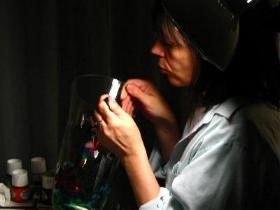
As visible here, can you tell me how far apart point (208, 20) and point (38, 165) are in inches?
34.1

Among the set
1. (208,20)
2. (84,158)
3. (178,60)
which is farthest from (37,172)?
(208,20)

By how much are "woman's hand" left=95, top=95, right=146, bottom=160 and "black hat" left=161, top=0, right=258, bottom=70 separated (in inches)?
13.9

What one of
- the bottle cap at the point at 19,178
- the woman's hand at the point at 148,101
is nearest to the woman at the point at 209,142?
the woman's hand at the point at 148,101

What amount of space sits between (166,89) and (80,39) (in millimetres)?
294

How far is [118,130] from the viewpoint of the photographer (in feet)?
2.94

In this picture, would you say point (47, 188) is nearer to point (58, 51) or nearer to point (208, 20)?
point (58, 51)

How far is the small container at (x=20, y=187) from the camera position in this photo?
121cm

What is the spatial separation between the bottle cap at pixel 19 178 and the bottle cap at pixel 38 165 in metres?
0.05

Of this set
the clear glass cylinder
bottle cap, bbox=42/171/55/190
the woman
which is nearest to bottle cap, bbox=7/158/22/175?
bottle cap, bbox=42/171/55/190

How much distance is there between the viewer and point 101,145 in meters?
0.96

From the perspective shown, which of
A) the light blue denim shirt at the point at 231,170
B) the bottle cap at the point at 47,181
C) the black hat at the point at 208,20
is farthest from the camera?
the bottle cap at the point at 47,181

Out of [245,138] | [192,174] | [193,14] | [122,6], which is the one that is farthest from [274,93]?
[122,6]

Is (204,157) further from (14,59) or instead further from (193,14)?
(14,59)

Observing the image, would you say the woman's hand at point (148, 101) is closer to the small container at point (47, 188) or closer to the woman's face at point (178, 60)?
the woman's face at point (178, 60)
